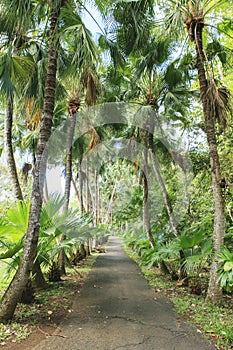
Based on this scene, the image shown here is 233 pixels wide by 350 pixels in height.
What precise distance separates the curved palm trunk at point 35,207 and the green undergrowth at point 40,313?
0.85ft

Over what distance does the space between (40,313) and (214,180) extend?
4065 millimetres

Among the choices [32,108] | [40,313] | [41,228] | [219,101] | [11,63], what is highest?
[11,63]

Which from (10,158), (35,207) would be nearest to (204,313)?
(35,207)

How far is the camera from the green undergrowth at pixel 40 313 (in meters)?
3.72

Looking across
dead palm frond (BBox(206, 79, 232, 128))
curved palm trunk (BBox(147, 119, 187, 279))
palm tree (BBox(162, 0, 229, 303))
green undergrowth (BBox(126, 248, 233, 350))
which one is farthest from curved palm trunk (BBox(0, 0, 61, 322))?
curved palm trunk (BBox(147, 119, 187, 279))

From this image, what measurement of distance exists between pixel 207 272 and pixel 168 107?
226 inches

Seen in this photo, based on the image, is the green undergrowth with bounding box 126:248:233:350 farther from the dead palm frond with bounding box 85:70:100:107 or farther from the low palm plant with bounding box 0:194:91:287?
the dead palm frond with bounding box 85:70:100:107

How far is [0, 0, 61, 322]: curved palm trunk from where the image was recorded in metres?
4.05

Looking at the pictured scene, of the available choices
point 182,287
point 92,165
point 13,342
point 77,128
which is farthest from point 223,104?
point 92,165

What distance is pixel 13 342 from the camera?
11.6 ft

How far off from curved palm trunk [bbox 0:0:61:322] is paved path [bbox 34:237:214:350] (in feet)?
2.76

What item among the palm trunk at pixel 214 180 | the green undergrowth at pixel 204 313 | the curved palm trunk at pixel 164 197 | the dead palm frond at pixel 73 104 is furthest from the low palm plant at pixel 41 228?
the dead palm frond at pixel 73 104

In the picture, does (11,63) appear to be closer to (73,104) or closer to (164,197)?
(73,104)

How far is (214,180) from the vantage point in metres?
5.42
